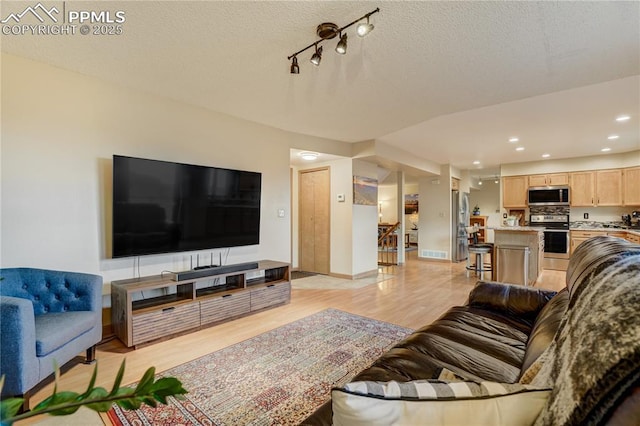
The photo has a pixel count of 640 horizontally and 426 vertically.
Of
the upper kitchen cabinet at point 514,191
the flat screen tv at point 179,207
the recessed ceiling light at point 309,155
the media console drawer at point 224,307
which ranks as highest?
the recessed ceiling light at point 309,155

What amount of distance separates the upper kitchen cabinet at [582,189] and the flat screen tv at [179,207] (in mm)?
6950

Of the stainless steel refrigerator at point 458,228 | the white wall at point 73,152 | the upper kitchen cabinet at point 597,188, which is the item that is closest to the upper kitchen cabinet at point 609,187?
the upper kitchen cabinet at point 597,188

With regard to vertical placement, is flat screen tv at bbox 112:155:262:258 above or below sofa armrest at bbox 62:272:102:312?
above

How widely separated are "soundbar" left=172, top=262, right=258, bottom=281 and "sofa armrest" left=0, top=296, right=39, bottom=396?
1244 mm

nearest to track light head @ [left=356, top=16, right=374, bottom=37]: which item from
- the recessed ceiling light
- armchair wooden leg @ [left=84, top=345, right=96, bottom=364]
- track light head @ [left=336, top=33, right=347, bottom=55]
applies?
track light head @ [left=336, top=33, right=347, bottom=55]

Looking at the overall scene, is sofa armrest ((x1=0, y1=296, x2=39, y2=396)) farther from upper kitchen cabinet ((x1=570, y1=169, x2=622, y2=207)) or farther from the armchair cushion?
upper kitchen cabinet ((x1=570, y1=169, x2=622, y2=207))

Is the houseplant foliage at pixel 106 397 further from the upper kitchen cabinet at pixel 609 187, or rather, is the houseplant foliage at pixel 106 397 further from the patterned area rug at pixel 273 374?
the upper kitchen cabinet at pixel 609 187

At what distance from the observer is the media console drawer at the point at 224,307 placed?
10.3 ft

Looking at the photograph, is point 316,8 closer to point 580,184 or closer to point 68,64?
point 68,64

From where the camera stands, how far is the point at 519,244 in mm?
4918

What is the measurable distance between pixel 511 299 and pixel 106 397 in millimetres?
2651

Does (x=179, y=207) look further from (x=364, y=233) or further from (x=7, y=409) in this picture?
(x=364, y=233)

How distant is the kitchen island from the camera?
193 inches

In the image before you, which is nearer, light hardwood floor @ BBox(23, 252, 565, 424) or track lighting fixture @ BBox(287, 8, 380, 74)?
track lighting fixture @ BBox(287, 8, 380, 74)
